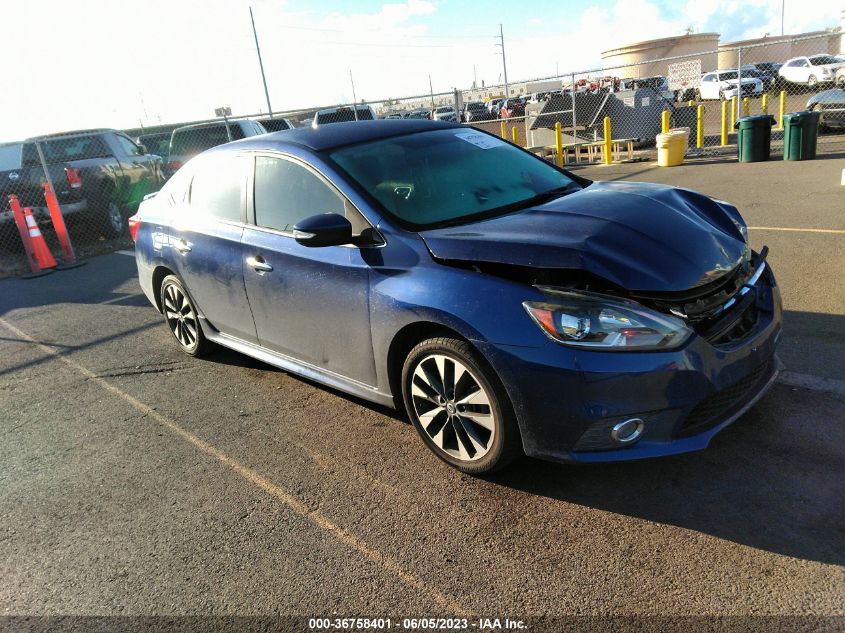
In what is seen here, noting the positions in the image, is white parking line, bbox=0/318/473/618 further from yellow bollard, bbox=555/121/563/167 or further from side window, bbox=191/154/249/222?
yellow bollard, bbox=555/121/563/167

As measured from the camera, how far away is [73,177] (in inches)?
447

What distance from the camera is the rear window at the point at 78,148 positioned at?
12047mm

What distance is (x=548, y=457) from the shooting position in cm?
295

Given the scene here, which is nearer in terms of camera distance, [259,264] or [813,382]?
[813,382]

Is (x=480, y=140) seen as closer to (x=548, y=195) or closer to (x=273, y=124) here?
(x=548, y=195)

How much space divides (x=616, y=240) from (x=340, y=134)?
202 centimetres

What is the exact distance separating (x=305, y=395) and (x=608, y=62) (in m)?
90.3

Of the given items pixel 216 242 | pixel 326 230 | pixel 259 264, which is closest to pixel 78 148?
pixel 216 242

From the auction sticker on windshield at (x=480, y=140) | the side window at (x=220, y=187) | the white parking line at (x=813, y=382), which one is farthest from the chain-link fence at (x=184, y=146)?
the white parking line at (x=813, y=382)

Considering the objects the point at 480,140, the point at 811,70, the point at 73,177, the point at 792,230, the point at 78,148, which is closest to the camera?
the point at 480,140

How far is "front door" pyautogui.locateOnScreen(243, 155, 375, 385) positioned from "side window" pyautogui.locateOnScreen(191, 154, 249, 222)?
211mm

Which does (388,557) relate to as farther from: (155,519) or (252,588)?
(155,519)

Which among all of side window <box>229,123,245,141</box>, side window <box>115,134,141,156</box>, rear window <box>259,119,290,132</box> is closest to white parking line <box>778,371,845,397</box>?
side window <box>115,134,141,156</box>

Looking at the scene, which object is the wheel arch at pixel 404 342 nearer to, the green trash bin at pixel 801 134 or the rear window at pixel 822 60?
the green trash bin at pixel 801 134
